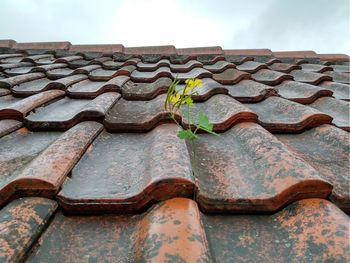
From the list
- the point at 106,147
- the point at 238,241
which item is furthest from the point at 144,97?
the point at 238,241

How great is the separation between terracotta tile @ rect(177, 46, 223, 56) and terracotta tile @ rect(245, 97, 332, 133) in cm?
186

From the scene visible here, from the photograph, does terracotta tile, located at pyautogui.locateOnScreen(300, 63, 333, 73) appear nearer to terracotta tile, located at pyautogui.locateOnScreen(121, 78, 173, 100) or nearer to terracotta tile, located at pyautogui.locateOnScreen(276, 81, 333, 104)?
terracotta tile, located at pyautogui.locateOnScreen(276, 81, 333, 104)

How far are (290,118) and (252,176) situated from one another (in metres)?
0.67

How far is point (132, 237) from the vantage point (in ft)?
2.67

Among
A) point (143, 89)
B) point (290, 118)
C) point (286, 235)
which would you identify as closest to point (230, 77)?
point (143, 89)

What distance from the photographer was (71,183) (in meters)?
0.96

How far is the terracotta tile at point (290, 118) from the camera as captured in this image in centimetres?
148

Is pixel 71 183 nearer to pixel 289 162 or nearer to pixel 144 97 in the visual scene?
pixel 289 162

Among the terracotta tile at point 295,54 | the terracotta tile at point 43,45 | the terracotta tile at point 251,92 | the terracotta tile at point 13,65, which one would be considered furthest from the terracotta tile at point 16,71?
the terracotta tile at point 295,54

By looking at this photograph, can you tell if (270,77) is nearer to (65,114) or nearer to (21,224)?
(65,114)

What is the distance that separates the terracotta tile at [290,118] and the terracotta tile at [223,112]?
0.13m

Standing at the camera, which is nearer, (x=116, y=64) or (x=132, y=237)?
(x=132, y=237)

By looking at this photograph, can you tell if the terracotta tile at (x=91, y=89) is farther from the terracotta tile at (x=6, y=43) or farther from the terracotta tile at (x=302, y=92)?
the terracotta tile at (x=6, y=43)

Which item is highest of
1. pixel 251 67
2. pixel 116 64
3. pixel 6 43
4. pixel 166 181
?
pixel 166 181
